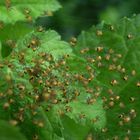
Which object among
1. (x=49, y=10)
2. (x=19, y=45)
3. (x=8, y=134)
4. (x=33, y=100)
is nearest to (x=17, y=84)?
(x=33, y=100)

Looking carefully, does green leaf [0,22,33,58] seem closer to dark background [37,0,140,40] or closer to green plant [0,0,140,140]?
green plant [0,0,140,140]

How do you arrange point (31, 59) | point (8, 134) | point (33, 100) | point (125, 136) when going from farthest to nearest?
1. point (125, 136)
2. point (31, 59)
3. point (33, 100)
4. point (8, 134)

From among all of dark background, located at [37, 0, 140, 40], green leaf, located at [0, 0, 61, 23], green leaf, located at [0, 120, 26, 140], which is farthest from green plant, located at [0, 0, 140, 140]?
dark background, located at [37, 0, 140, 40]

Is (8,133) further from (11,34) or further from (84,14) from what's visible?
(84,14)

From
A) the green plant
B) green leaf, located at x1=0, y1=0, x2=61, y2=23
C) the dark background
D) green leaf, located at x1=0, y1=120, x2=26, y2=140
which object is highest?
the dark background

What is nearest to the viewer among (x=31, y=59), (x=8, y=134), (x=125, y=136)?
(x=8, y=134)

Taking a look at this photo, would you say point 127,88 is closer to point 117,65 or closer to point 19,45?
point 117,65

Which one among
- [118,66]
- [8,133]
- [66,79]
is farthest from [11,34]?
[8,133]

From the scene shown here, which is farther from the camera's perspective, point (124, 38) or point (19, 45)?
point (124, 38)
